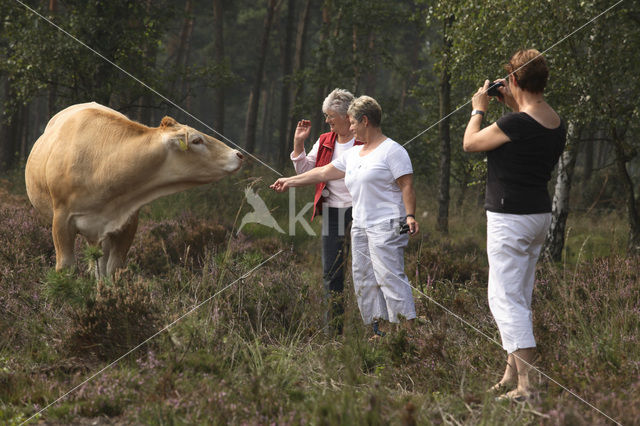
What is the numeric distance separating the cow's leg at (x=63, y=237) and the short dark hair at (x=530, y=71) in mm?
3992

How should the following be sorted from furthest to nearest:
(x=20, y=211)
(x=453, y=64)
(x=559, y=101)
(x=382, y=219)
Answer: (x=453, y=64) → (x=559, y=101) → (x=20, y=211) → (x=382, y=219)

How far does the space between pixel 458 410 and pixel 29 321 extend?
3.36 meters

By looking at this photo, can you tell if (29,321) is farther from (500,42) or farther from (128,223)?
(500,42)

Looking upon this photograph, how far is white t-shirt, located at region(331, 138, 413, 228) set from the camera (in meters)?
4.85

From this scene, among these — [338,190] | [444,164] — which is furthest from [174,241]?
[444,164]

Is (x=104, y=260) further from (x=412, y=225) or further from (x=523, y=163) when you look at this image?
(x=523, y=163)

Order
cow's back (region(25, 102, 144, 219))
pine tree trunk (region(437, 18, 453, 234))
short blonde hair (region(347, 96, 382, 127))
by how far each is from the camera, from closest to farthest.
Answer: short blonde hair (region(347, 96, 382, 127)) → cow's back (region(25, 102, 144, 219)) → pine tree trunk (region(437, 18, 453, 234))

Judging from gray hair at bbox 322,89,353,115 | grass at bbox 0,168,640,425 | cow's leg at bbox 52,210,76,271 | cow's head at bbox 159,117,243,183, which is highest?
gray hair at bbox 322,89,353,115

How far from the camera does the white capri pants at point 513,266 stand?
3689 mm

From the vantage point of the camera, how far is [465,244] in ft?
36.5

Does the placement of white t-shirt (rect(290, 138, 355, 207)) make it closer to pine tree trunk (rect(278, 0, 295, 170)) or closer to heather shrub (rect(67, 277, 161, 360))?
heather shrub (rect(67, 277, 161, 360))

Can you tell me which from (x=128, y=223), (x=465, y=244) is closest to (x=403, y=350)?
(x=128, y=223)

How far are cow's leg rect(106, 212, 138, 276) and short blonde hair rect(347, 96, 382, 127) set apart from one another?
2.24m

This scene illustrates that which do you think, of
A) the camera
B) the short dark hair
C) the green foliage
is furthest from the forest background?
the short dark hair
